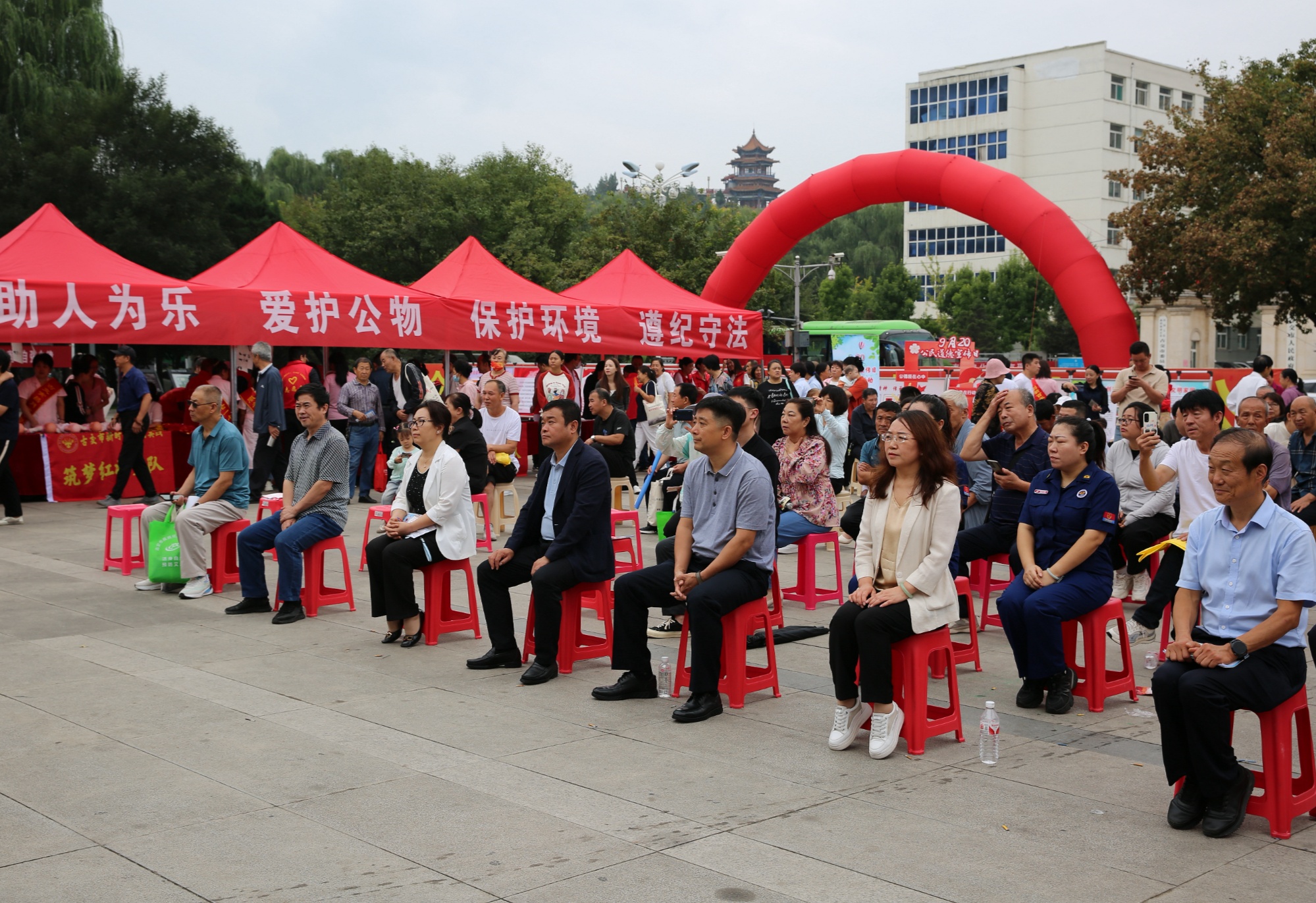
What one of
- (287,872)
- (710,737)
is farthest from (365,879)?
(710,737)

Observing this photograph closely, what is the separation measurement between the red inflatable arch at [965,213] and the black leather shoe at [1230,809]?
13790 millimetres

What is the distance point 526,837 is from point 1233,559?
2557 mm

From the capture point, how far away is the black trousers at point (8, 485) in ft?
36.7

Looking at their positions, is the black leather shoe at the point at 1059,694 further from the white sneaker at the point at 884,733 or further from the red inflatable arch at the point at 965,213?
the red inflatable arch at the point at 965,213

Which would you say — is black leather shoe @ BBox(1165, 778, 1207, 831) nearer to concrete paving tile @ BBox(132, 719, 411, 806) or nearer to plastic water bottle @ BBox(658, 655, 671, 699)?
plastic water bottle @ BBox(658, 655, 671, 699)

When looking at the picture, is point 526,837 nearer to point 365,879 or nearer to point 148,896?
point 365,879

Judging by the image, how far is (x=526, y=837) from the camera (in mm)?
3812

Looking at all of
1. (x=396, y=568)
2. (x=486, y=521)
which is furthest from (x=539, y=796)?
(x=486, y=521)

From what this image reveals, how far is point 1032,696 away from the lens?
17.7 feet

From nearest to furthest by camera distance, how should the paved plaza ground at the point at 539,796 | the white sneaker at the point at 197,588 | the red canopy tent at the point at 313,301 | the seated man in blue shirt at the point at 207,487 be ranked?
the paved plaza ground at the point at 539,796 → the seated man in blue shirt at the point at 207,487 → the white sneaker at the point at 197,588 → the red canopy tent at the point at 313,301

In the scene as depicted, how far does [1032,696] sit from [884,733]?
1072 mm

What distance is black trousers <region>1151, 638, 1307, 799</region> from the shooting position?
3.80 metres

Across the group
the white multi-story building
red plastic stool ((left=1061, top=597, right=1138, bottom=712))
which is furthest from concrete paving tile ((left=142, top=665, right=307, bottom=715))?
the white multi-story building

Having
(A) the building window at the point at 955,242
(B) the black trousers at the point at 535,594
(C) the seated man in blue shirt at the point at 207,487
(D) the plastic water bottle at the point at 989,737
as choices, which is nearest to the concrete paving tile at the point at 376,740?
(B) the black trousers at the point at 535,594
